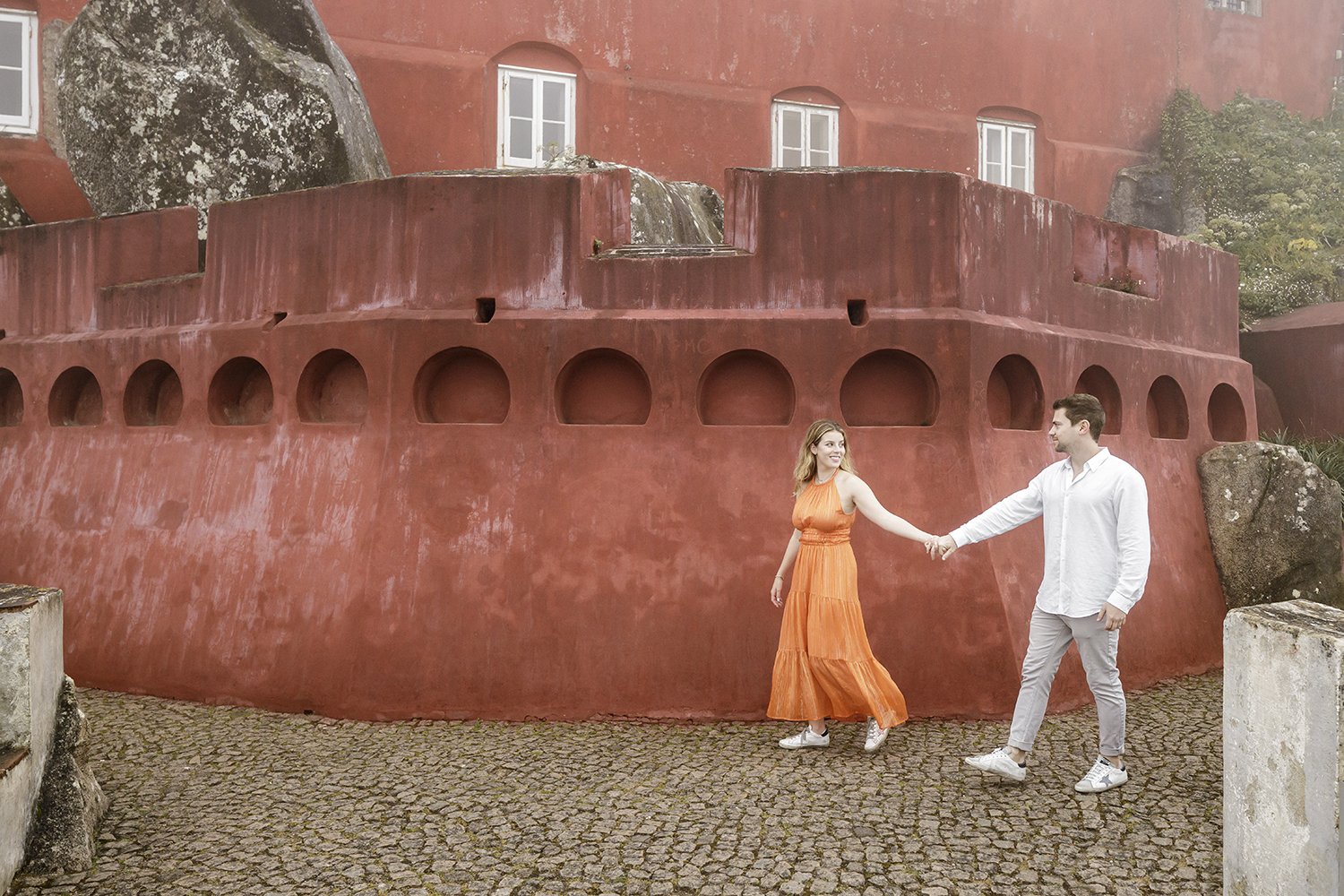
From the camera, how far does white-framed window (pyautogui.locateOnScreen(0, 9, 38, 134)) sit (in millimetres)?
10055

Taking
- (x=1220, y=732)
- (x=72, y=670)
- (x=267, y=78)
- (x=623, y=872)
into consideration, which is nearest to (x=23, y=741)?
(x=623, y=872)

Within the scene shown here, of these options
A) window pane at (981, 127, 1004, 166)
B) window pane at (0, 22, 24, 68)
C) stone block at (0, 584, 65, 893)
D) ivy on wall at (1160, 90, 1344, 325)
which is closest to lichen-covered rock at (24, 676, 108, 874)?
stone block at (0, 584, 65, 893)

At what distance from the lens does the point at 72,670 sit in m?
7.39

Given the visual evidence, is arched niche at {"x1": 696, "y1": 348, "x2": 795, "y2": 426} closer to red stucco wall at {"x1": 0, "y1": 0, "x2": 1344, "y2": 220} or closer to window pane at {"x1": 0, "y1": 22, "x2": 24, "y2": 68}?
red stucco wall at {"x1": 0, "y1": 0, "x2": 1344, "y2": 220}

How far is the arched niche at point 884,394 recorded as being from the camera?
264 inches

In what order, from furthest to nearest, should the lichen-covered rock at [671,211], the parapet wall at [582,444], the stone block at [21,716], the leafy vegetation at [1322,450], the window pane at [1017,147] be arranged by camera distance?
the window pane at [1017,147]
the leafy vegetation at [1322,450]
the lichen-covered rock at [671,211]
the parapet wall at [582,444]
the stone block at [21,716]

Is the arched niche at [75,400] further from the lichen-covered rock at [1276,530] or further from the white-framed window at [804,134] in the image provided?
the lichen-covered rock at [1276,530]

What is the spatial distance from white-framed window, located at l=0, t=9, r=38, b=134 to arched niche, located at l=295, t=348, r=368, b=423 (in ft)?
17.0

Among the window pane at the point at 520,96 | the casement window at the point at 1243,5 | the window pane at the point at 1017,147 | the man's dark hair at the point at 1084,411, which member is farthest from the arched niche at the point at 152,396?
the casement window at the point at 1243,5

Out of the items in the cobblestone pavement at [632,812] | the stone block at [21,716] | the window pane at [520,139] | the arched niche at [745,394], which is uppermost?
the window pane at [520,139]

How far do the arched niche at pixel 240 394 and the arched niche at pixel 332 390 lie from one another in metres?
0.42

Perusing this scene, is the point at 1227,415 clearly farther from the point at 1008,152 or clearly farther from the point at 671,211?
the point at 1008,152

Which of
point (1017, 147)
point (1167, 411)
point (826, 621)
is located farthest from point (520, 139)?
point (826, 621)

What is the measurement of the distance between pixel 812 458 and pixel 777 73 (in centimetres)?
857
